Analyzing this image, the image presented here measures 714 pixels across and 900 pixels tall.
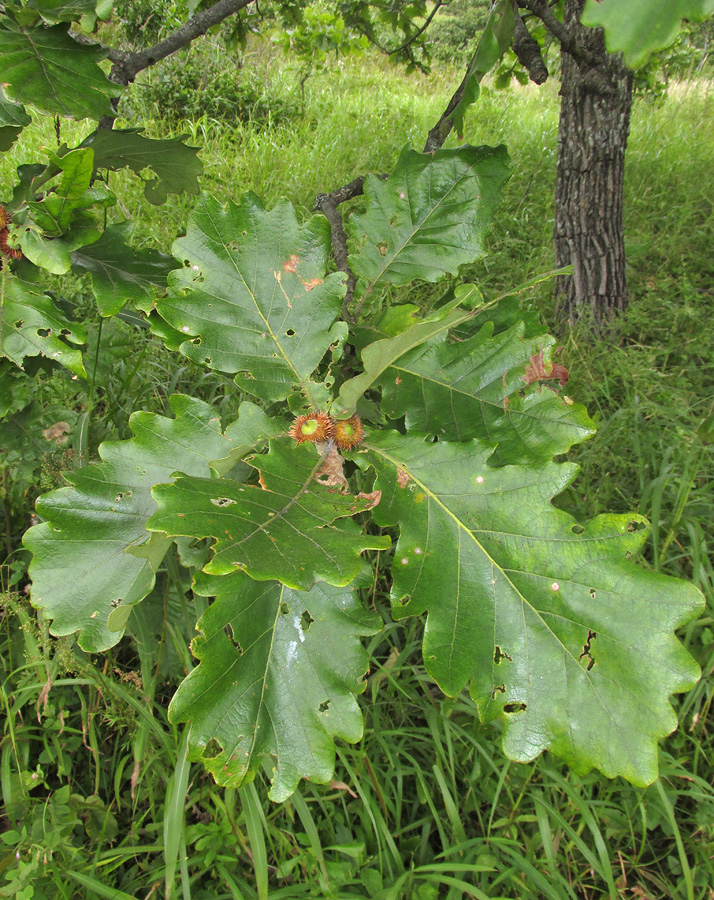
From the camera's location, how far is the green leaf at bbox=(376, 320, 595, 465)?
3.31 feet

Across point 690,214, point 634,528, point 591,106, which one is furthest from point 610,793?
point 690,214

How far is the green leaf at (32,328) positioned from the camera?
96cm

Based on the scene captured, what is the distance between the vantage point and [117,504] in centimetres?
94

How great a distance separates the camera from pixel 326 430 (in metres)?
1.02

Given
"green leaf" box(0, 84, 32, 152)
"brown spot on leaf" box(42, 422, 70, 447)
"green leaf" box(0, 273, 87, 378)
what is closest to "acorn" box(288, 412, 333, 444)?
"green leaf" box(0, 273, 87, 378)

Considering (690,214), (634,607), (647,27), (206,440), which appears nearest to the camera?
(647,27)

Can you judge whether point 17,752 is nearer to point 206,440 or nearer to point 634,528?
point 206,440

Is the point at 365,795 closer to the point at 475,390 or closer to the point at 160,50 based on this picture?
the point at 475,390

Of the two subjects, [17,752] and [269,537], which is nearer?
[269,537]

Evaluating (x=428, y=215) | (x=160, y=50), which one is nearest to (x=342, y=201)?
(x=428, y=215)

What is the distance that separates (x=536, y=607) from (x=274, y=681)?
1.25ft

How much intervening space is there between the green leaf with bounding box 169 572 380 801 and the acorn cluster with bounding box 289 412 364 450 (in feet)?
0.83

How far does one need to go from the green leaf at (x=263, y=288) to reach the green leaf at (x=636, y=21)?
631 mm

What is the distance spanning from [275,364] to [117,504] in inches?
14.4
